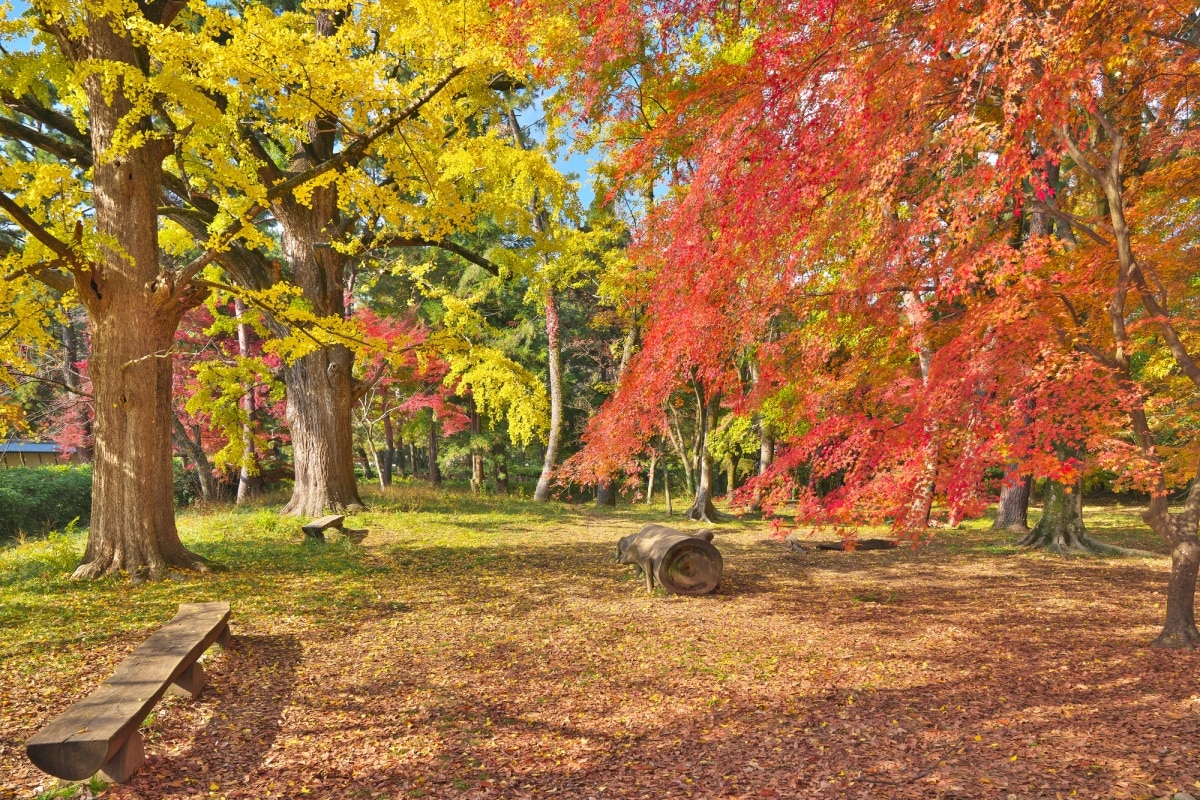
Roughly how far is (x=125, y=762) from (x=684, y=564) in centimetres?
577

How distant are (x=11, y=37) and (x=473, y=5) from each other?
5.02 m

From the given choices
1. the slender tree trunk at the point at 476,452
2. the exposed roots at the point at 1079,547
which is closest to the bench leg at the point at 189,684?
the exposed roots at the point at 1079,547

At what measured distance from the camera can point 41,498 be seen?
1526 centimetres

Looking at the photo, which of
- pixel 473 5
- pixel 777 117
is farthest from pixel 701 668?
pixel 473 5

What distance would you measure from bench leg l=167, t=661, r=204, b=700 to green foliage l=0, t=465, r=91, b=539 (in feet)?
42.8

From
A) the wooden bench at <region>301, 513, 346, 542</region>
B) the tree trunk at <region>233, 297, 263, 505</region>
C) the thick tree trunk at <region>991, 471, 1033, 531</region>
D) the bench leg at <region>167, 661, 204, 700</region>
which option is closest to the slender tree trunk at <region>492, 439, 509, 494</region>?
the tree trunk at <region>233, 297, 263, 505</region>

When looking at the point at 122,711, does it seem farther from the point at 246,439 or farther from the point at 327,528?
the point at 246,439

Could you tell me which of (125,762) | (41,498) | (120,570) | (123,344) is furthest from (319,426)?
(125,762)

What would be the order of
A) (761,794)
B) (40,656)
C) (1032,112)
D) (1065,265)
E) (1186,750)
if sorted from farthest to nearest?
(1065,265) < (40,656) < (1032,112) < (1186,750) < (761,794)

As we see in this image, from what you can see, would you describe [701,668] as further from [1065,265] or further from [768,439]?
[768,439]

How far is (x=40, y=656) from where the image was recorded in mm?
4762

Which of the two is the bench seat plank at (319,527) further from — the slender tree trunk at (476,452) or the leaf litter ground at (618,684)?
the slender tree trunk at (476,452)

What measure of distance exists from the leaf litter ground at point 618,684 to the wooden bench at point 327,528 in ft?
3.28

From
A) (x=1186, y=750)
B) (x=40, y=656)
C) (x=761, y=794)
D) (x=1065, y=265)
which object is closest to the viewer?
(x=761, y=794)
